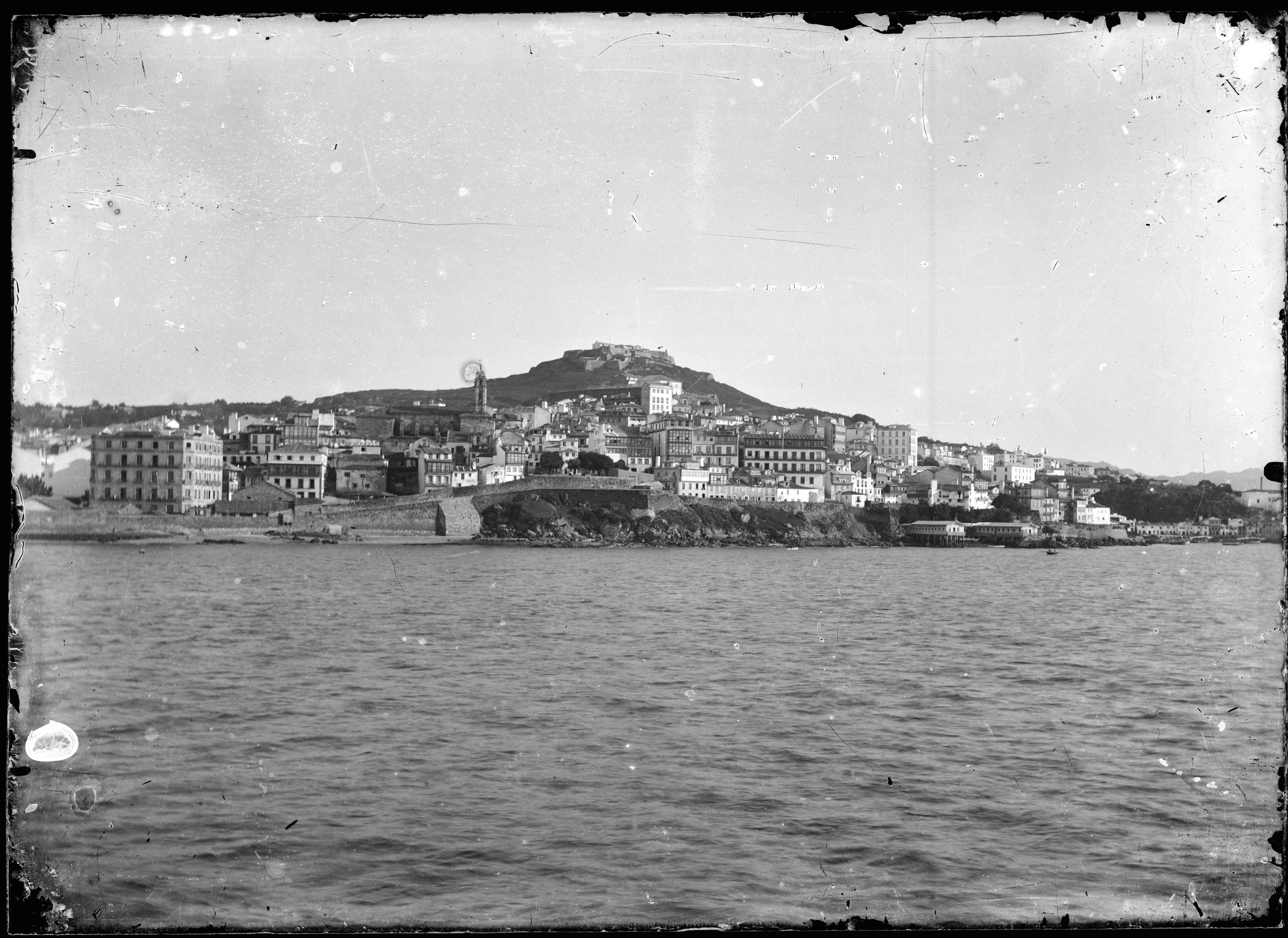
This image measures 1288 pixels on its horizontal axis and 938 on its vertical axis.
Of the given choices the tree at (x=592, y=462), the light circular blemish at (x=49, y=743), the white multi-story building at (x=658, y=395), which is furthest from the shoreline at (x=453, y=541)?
the light circular blemish at (x=49, y=743)

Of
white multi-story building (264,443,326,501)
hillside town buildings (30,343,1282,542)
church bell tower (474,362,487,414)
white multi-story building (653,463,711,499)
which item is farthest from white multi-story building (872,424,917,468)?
white multi-story building (264,443,326,501)

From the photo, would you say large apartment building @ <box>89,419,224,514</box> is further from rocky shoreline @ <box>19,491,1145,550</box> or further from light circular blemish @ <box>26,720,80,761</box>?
light circular blemish @ <box>26,720,80,761</box>

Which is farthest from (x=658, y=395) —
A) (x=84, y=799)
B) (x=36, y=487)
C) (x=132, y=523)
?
(x=84, y=799)

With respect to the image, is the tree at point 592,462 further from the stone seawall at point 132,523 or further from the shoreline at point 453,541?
the stone seawall at point 132,523

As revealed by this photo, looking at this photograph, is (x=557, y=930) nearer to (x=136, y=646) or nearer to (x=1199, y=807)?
(x=1199, y=807)

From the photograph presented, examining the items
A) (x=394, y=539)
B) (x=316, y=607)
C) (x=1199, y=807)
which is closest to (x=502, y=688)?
(x=1199, y=807)

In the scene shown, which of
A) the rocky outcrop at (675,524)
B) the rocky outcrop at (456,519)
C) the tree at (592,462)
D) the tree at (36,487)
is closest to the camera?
the tree at (36,487)
